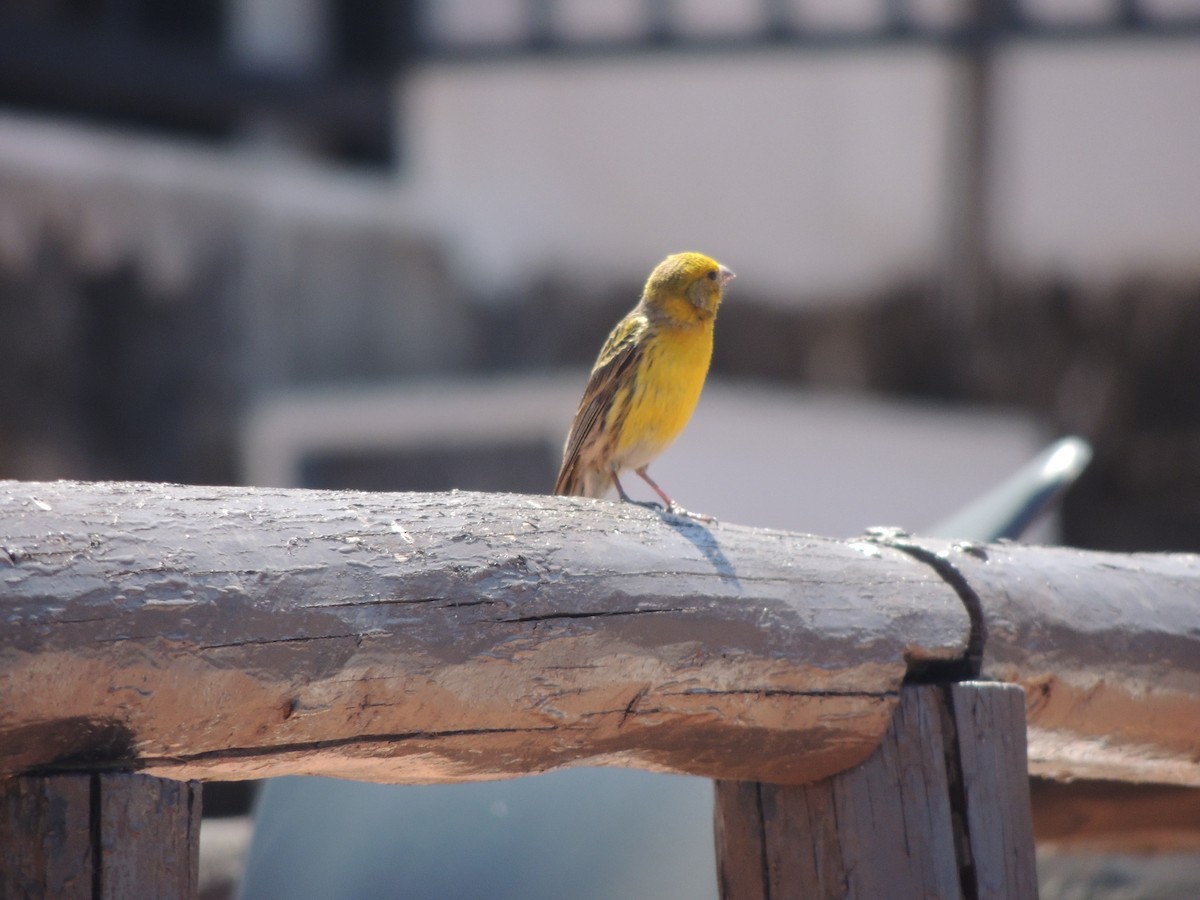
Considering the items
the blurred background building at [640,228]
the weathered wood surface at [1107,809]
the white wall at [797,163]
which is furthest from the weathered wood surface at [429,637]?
the white wall at [797,163]

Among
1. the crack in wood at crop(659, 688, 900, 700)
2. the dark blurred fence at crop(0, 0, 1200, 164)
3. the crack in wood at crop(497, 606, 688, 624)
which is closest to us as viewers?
the crack in wood at crop(497, 606, 688, 624)

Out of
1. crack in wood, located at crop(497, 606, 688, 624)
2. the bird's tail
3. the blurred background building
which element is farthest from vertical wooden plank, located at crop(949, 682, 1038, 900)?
the blurred background building

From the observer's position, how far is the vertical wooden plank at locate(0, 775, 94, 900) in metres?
1.70

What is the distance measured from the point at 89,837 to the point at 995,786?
4.49 feet

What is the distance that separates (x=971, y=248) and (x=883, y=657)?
758 centimetres

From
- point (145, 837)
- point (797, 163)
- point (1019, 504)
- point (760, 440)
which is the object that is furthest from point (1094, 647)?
point (797, 163)

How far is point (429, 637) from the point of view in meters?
1.90

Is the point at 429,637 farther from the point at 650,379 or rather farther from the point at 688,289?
the point at 688,289

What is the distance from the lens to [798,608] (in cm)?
225

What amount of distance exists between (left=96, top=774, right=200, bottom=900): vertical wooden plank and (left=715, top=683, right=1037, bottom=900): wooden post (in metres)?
0.95

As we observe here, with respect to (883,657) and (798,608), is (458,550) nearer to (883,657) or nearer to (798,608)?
(798,608)

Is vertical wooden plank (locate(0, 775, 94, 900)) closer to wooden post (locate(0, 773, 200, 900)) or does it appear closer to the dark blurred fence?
wooden post (locate(0, 773, 200, 900))

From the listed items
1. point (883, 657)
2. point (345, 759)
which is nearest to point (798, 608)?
point (883, 657)

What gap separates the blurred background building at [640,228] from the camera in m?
9.04
